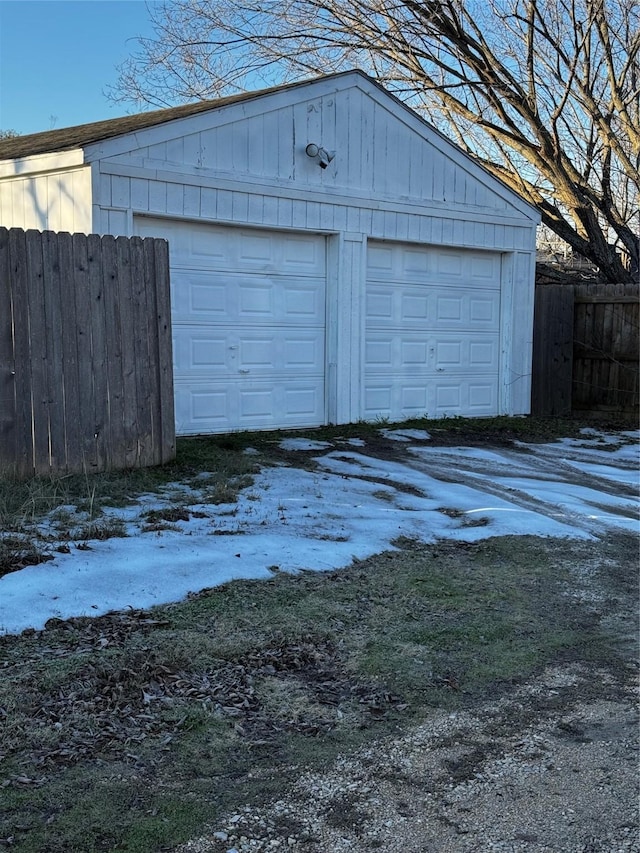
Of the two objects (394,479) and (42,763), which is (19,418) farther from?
(42,763)

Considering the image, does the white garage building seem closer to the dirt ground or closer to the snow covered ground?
the snow covered ground

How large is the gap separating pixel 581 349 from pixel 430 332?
10.4 ft

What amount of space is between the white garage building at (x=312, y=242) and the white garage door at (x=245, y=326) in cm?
2

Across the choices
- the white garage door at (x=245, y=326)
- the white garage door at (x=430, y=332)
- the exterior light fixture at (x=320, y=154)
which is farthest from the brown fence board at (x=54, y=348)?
the white garage door at (x=430, y=332)

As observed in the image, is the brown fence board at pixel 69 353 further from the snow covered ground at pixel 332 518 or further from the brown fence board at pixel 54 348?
the snow covered ground at pixel 332 518

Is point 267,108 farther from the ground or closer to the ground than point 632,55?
closer to the ground

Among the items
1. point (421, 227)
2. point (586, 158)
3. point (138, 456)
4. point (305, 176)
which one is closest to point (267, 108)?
point (305, 176)

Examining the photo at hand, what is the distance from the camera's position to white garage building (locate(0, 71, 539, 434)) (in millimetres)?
9492

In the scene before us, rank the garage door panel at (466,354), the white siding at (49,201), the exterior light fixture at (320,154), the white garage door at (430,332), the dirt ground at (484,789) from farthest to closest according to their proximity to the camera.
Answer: the garage door panel at (466,354)
the white garage door at (430,332)
the exterior light fixture at (320,154)
the white siding at (49,201)
the dirt ground at (484,789)

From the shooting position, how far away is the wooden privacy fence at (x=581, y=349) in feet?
44.8

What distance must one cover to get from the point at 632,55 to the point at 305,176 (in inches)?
343

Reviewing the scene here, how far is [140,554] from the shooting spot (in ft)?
16.7

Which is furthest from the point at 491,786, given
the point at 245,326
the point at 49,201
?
the point at 49,201

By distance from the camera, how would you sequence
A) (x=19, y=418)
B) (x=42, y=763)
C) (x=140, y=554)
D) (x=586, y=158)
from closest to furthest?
1. (x=42, y=763)
2. (x=140, y=554)
3. (x=19, y=418)
4. (x=586, y=158)
